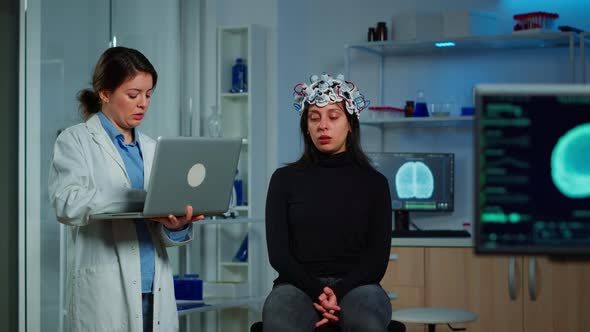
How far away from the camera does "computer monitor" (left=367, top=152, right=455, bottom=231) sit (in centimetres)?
488

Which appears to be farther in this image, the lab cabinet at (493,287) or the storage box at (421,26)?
the storage box at (421,26)

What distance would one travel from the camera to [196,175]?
7.77 feet

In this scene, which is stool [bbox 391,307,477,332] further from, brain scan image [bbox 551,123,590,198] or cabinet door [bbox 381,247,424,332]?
brain scan image [bbox 551,123,590,198]

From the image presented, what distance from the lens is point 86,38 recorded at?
13.2 feet

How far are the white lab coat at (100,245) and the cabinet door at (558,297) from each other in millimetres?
2472

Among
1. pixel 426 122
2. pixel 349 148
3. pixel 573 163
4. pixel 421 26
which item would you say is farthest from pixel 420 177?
pixel 573 163

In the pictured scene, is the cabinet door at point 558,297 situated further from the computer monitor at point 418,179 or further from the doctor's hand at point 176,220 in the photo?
the doctor's hand at point 176,220

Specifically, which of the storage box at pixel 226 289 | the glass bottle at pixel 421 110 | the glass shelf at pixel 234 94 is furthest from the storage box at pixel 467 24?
the storage box at pixel 226 289

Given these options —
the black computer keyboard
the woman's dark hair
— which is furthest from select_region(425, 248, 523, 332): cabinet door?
the woman's dark hair

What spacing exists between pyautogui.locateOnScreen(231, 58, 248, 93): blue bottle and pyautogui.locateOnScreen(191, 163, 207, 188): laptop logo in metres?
2.54

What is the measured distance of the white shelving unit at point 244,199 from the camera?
4.81 meters

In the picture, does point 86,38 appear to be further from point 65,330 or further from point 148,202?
point 148,202

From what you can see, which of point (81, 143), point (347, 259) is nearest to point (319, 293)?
point (347, 259)

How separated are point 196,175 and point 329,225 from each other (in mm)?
546
